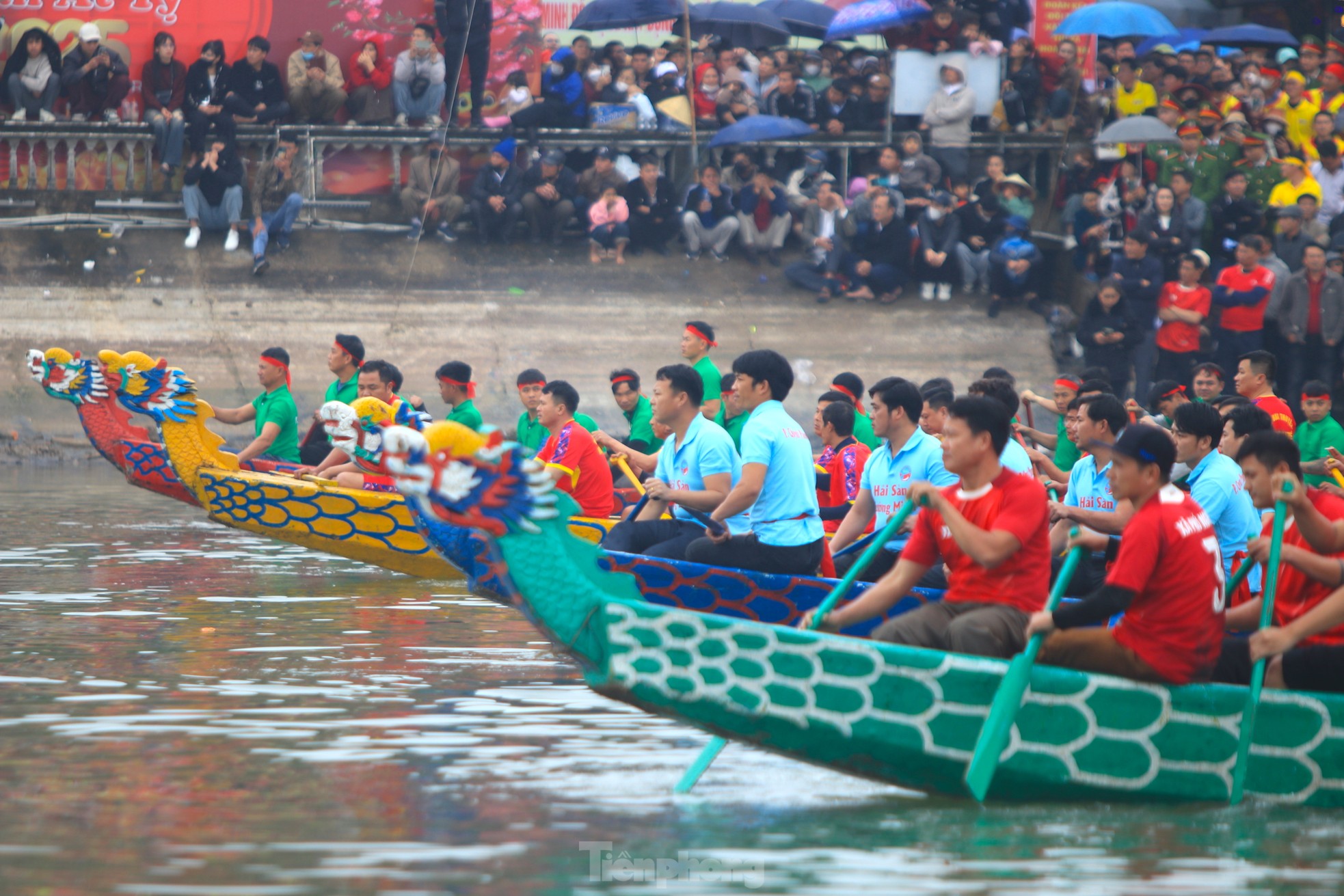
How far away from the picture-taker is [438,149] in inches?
804

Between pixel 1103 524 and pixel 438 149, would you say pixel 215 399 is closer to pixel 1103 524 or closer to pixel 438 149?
pixel 438 149

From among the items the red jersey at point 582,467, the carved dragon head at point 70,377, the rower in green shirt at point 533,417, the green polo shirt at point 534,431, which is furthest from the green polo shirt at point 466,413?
the carved dragon head at point 70,377

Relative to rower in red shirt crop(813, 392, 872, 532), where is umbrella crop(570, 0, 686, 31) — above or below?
above

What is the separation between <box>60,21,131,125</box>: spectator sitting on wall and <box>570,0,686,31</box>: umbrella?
5.36 meters

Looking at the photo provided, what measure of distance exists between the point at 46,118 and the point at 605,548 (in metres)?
13.5

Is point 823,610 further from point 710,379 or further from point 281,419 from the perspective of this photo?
point 281,419

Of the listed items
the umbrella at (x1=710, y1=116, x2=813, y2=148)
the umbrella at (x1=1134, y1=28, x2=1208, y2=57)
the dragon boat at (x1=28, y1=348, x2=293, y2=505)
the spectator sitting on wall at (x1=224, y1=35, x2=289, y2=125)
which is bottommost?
the dragon boat at (x1=28, y1=348, x2=293, y2=505)

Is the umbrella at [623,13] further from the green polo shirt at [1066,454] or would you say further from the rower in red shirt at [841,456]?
the rower in red shirt at [841,456]

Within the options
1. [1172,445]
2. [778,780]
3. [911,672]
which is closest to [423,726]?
[778,780]

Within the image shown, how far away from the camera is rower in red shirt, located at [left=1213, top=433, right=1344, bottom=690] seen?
595 cm

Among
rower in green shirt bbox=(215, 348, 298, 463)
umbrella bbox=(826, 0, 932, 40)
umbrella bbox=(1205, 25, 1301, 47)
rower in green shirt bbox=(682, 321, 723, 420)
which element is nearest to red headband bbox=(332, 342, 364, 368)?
rower in green shirt bbox=(215, 348, 298, 463)

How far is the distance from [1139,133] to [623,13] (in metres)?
6.18

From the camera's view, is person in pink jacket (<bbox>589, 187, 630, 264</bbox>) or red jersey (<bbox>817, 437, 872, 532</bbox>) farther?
person in pink jacket (<bbox>589, 187, 630, 264</bbox>)

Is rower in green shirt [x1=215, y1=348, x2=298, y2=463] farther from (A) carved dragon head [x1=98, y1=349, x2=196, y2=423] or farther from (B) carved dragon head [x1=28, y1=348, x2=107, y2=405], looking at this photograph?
(B) carved dragon head [x1=28, y1=348, x2=107, y2=405]
